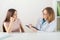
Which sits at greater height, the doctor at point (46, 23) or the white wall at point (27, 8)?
the white wall at point (27, 8)

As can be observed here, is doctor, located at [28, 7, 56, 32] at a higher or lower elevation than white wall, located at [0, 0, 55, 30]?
lower

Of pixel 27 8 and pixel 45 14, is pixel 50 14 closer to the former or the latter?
pixel 45 14

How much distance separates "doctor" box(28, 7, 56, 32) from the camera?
2236 millimetres

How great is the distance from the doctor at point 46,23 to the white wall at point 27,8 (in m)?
0.08

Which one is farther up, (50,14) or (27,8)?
(27,8)

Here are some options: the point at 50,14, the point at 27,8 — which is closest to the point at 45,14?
the point at 50,14

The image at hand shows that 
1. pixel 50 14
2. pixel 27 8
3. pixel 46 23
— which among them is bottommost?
pixel 46 23

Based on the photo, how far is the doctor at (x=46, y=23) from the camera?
2236 millimetres

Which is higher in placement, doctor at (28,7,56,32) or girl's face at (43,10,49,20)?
girl's face at (43,10,49,20)

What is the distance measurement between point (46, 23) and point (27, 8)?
421 millimetres

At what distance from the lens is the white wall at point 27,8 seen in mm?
2209

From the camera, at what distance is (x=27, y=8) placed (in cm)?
223

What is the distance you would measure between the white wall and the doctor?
0.25ft

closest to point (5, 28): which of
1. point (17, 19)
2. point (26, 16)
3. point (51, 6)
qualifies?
point (17, 19)
